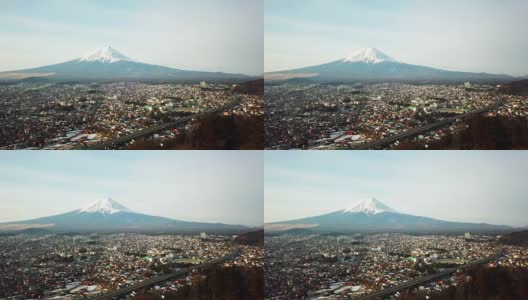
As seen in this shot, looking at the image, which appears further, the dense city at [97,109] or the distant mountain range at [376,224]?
the distant mountain range at [376,224]

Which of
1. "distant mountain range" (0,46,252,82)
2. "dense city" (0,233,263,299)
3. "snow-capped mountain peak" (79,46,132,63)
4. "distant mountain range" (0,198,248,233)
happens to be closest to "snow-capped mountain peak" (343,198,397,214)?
"dense city" (0,233,263,299)

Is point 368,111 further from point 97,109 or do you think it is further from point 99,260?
point 99,260

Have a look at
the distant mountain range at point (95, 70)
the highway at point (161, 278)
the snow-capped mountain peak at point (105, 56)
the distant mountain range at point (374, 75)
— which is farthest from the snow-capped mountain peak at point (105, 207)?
the distant mountain range at point (374, 75)

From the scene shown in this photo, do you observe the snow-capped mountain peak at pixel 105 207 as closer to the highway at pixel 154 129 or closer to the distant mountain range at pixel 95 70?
the highway at pixel 154 129

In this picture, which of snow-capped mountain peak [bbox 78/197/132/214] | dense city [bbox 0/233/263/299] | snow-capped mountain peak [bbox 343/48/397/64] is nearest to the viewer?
dense city [bbox 0/233/263/299]

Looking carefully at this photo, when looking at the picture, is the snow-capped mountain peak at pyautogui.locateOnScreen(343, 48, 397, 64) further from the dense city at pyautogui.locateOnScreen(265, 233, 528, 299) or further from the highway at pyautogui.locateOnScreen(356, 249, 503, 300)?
the highway at pyautogui.locateOnScreen(356, 249, 503, 300)

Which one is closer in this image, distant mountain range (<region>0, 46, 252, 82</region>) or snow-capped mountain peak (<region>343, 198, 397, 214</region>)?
distant mountain range (<region>0, 46, 252, 82</region>)

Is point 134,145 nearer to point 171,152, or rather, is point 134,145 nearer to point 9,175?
point 171,152
